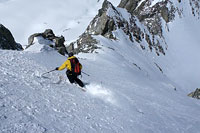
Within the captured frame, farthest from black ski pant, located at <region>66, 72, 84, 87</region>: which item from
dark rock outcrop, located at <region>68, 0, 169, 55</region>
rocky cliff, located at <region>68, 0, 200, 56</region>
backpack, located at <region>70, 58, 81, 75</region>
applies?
dark rock outcrop, located at <region>68, 0, 169, 55</region>

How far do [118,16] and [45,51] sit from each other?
3531 centimetres

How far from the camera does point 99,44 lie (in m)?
31.3

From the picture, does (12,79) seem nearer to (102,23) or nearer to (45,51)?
(45,51)

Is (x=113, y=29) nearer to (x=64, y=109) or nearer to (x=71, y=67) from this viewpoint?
(x=71, y=67)

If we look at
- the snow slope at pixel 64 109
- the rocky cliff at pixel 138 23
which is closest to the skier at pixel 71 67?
the snow slope at pixel 64 109

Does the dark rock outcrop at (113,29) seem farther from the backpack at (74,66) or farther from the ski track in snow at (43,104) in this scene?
the ski track in snow at (43,104)

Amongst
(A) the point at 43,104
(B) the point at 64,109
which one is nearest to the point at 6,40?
(A) the point at 43,104

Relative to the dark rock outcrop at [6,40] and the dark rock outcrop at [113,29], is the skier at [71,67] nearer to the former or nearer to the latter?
the dark rock outcrop at [6,40]

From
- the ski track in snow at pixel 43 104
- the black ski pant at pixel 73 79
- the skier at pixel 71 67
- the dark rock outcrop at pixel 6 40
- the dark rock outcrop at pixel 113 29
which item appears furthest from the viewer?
the dark rock outcrop at pixel 113 29

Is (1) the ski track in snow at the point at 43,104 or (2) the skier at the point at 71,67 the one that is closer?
(1) the ski track in snow at the point at 43,104

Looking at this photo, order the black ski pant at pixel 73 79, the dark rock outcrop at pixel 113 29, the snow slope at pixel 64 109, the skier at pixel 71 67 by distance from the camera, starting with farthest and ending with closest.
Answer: the dark rock outcrop at pixel 113 29
the black ski pant at pixel 73 79
the skier at pixel 71 67
the snow slope at pixel 64 109

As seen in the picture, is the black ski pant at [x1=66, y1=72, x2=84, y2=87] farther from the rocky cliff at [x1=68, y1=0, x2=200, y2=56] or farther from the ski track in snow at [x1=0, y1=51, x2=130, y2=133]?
the rocky cliff at [x1=68, y1=0, x2=200, y2=56]

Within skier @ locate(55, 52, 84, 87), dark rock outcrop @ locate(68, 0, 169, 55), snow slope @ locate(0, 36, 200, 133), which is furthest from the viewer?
dark rock outcrop @ locate(68, 0, 169, 55)

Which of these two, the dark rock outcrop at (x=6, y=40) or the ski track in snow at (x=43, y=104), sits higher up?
the dark rock outcrop at (x=6, y=40)
